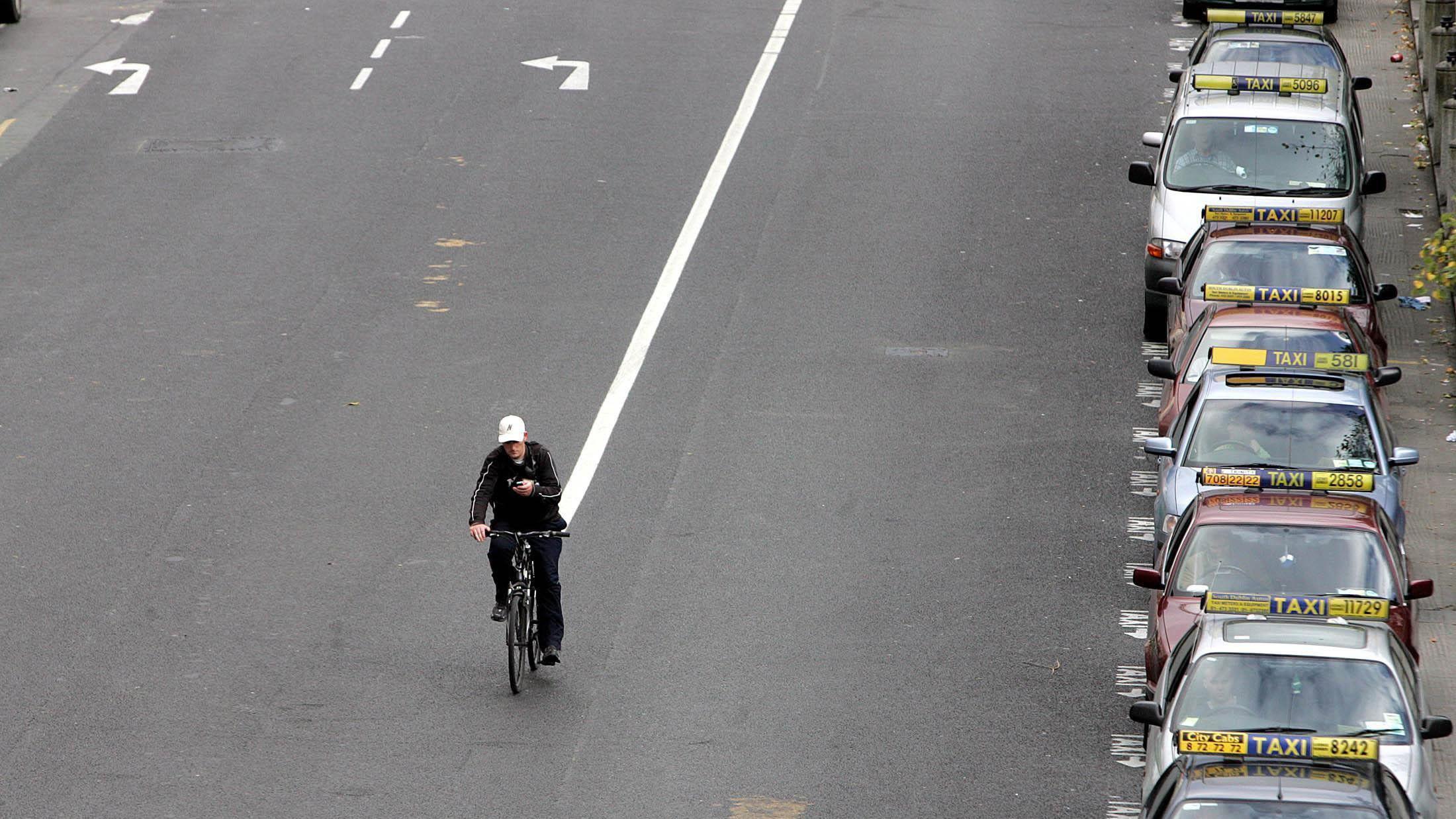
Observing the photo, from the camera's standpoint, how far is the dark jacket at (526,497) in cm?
1340

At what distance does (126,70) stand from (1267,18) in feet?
48.5

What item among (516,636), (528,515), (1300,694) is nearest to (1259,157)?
(528,515)

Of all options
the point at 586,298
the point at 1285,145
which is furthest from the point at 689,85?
the point at 1285,145

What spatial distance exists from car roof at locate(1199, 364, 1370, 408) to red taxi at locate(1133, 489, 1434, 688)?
6.43 ft

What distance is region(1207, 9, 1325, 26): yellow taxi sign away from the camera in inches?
986

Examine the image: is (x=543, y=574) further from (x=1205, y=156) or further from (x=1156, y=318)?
(x=1205, y=156)

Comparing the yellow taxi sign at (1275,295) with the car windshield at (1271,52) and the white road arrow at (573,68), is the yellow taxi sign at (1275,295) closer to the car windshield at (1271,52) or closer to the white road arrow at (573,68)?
the car windshield at (1271,52)

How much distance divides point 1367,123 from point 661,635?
52.0ft

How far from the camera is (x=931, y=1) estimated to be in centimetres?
3155

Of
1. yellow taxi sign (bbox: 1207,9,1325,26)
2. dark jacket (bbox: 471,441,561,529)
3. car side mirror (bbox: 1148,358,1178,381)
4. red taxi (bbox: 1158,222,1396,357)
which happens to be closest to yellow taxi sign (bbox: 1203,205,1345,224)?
red taxi (bbox: 1158,222,1396,357)

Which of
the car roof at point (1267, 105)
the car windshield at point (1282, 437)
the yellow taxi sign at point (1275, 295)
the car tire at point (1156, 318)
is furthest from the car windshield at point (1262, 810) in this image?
the car roof at point (1267, 105)

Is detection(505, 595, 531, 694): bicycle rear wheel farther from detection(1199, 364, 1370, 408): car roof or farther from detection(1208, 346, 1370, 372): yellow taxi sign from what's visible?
detection(1208, 346, 1370, 372): yellow taxi sign

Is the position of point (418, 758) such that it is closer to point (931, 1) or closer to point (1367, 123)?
point (1367, 123)

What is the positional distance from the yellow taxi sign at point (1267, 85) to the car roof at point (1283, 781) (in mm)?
12744
